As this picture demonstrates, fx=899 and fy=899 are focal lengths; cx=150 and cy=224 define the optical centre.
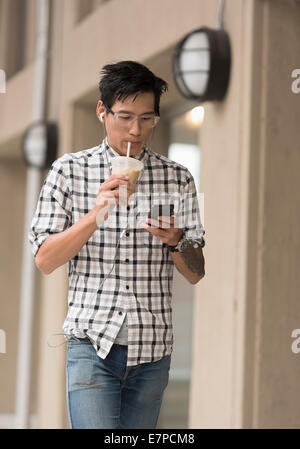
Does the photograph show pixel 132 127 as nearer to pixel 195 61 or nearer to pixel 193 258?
pixel 193 258

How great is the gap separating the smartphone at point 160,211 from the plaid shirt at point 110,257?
0.03 m

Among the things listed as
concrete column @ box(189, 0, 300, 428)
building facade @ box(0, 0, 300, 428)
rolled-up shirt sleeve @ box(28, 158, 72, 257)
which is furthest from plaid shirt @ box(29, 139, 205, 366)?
concrete column @ box(189, 0, 300, 428)

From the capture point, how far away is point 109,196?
142cm

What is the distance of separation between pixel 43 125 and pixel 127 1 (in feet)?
Answer: 3.73

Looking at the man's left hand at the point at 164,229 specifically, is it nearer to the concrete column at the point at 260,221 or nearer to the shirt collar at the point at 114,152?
the shirt collar at the point at 114,152

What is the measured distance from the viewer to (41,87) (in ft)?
A: 16.6

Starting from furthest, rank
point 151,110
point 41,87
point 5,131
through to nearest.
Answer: point 5,131 → point 41,87 → point 151,110

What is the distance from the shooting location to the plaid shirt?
1.54 m

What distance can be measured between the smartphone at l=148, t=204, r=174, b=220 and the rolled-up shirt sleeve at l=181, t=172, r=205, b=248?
58 millimetres

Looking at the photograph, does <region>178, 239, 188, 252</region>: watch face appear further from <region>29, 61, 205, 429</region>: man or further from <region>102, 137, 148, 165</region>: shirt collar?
<region>102, 137, 148, 165</region>: shirt collar

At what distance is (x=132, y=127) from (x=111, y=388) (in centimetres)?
46

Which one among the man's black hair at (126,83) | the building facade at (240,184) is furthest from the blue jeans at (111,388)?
the building facade at (240,184)
